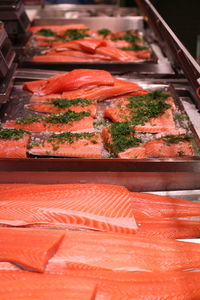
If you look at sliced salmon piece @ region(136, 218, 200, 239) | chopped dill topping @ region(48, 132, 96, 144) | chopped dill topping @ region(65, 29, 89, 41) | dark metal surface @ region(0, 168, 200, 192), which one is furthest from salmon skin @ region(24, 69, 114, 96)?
sliced salmon piece @ region(136, 218, 200, 239)

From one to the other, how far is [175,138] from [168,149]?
0.65ft

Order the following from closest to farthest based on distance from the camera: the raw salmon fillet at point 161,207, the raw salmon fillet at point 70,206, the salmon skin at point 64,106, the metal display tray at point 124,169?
the raw salmon fillet at point 70,206
the raw salmon fillet at point 161,207
the metal display tray at point 124,169
the salmon skin at point 64,106

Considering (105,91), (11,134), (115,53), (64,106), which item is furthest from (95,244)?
(115,53)

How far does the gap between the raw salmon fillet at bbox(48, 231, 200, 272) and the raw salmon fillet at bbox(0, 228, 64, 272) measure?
89 millimetres

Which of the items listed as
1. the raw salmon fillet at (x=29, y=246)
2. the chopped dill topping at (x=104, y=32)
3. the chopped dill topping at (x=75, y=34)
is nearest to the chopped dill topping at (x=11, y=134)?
the raw salmon fillet at (x=29, y=246)

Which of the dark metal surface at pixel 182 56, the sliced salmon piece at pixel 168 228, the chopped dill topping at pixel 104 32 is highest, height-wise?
the dark metal surface at pixel 182 56

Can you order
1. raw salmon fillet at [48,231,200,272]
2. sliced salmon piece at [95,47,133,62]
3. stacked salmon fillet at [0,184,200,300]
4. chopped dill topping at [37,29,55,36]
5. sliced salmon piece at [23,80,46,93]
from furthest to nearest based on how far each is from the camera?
chopped dill topping at [37,29,55,36]
sliced salmon piece at [95,47,133,62]
sliced salmon piece at [23,80,46,93]
raw salmon fillet at [48,231,200,272]
stacked salmon fillet at [0,184,200,300]

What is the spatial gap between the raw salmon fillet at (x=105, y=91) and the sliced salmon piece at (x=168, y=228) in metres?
1.98

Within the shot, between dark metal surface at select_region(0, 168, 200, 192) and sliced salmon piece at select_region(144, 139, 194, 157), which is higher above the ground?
sliced salmon piece at select_region(144, 139, 194, 157)

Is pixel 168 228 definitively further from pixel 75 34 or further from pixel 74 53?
pixel 75 34

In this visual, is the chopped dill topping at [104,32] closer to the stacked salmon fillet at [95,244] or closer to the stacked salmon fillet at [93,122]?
the stacked salmon fillet at [93,122]

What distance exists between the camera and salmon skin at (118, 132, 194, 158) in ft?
10.4

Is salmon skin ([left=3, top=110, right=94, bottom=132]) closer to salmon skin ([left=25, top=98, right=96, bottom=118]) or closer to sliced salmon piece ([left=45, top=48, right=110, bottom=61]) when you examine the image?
salmon skin ([left=25, top=98, right=96, bottom=118])

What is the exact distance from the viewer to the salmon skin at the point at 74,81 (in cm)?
422
